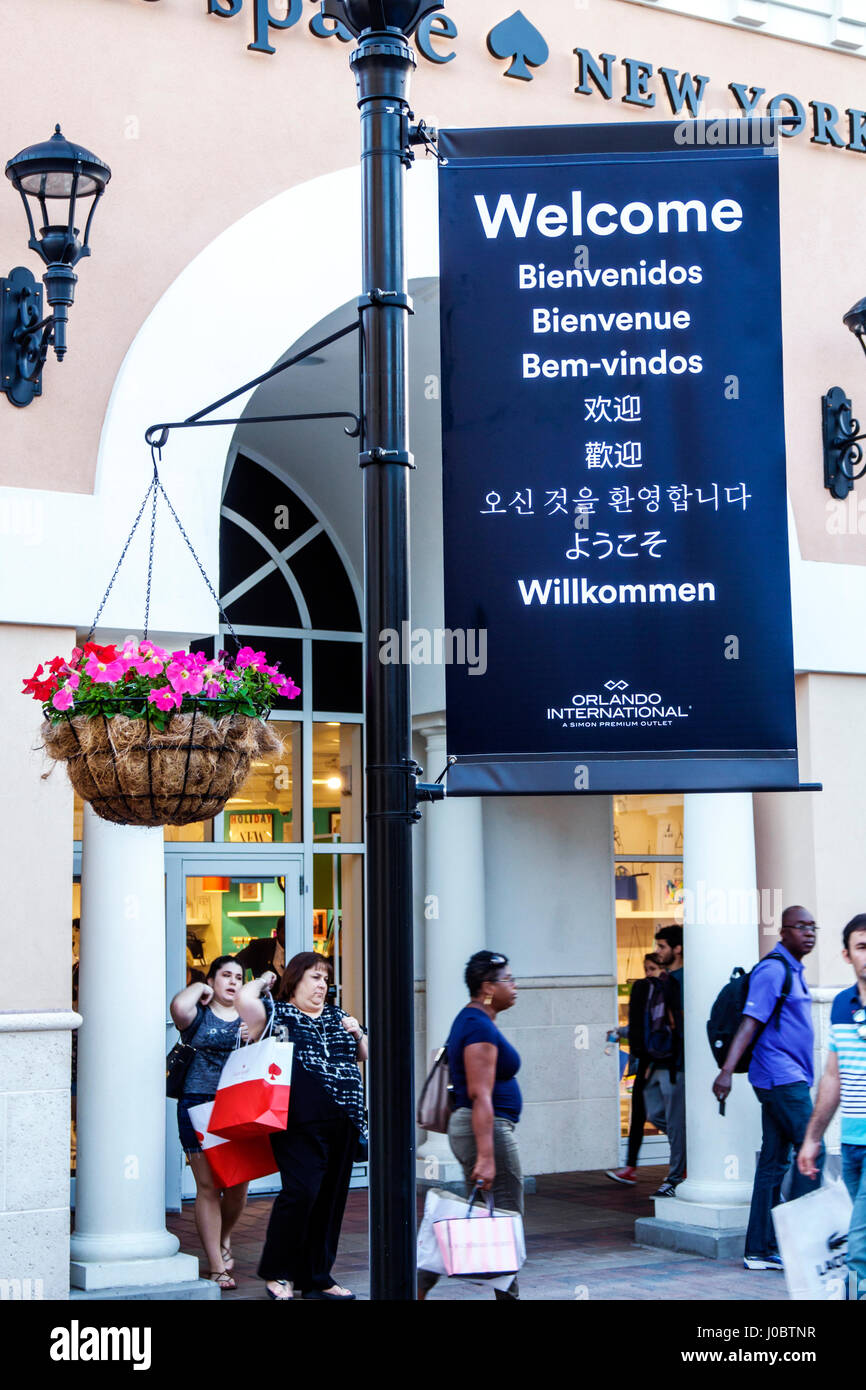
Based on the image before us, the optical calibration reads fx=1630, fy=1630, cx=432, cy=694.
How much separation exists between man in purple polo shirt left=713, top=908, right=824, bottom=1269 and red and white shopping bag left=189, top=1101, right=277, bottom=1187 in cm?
234

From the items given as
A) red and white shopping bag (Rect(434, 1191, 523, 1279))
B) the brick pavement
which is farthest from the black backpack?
red and white shopping bag (Rect(434, 1191, 523, 1279))

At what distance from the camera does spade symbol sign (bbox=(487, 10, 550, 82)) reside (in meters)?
8.93

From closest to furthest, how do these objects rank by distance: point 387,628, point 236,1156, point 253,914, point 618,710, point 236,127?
1. point 387,628
2. point 618,710
3. point 236,1156
4. point 236,127
5. point 253,914

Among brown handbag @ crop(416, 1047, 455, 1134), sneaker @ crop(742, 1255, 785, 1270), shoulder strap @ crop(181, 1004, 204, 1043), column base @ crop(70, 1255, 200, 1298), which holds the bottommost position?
sneaker @ crop(742, 1255, 785, 1270)

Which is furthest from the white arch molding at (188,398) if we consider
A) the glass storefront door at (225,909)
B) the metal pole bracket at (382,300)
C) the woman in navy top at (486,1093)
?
the metal pole bracket at (382,300)

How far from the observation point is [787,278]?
9.66 meters

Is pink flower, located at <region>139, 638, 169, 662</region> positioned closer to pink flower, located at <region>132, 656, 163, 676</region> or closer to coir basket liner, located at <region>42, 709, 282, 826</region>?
pink flower, located at <region>132, 656, 163, 676</region>

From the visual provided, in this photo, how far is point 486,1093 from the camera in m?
6.59

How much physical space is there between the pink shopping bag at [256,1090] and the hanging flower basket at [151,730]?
2528mm

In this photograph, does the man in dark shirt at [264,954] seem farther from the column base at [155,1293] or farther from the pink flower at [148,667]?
the pink flower at [148,667]

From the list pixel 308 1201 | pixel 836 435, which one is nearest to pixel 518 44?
pixel 836 435

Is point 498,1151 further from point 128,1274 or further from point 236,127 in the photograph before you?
point 236,127

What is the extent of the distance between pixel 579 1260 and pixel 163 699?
4.93m
